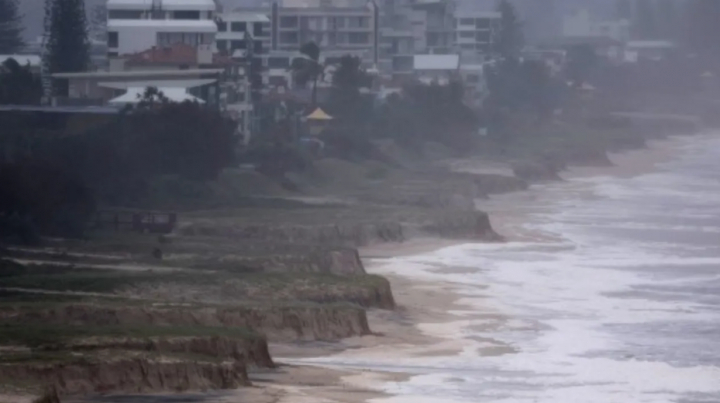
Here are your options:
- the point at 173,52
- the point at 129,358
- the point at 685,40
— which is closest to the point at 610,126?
the point at 173,52

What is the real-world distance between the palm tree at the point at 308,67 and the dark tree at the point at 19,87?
47.9ft

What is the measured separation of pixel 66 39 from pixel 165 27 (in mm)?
4600

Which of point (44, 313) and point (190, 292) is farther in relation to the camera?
point (190, 292)

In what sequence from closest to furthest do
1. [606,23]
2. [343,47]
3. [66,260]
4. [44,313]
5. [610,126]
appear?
[44,313] → [66,260] → [343,47] → [610,126] → [606,23]

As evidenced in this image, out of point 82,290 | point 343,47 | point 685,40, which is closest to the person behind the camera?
point 82,290

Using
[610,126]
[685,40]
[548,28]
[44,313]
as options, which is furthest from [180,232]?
[548,28]

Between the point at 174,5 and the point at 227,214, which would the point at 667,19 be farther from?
the point at 227,214

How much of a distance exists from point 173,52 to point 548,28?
12181cm

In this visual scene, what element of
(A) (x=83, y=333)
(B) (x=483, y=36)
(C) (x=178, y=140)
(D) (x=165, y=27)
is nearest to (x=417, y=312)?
(A) (x=83, y=333)

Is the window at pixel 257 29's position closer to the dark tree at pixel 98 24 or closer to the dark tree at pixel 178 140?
the dark tree at pixel 98 24

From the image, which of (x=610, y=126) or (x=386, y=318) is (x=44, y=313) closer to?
(x=386, y=318)

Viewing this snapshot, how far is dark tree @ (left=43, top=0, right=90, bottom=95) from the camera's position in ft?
227

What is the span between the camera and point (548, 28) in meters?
183

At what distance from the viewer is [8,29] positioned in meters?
85.3
